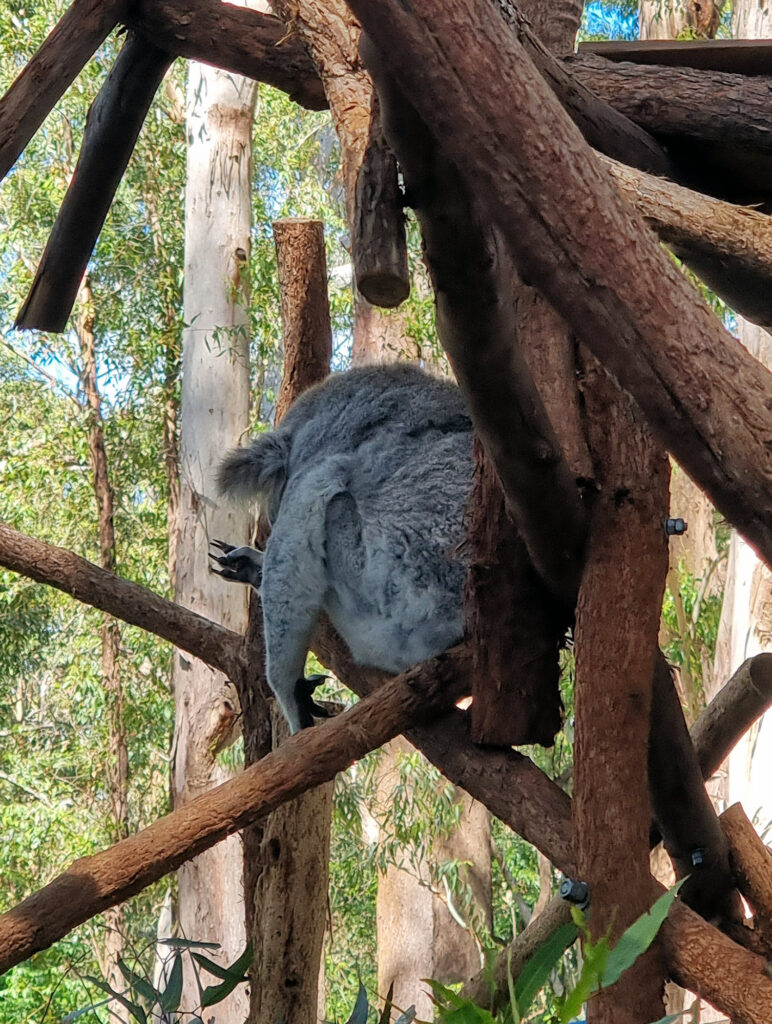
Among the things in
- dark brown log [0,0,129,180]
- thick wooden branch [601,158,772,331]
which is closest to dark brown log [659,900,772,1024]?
thick wooden branch [601,158,772,331]

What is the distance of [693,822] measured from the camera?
5.92 ft

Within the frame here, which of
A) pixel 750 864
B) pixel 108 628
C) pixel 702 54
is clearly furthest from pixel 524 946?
pixel 108 628

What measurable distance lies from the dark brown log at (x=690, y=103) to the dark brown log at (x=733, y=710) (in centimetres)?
93

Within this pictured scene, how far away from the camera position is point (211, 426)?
6.86 m

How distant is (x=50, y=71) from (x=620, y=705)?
1.56 meters

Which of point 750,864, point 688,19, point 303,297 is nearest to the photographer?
point 750,864

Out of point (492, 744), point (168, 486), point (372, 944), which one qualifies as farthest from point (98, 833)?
point (492, 744)

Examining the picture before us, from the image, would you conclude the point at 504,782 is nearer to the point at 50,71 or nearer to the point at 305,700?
the point at 305,700

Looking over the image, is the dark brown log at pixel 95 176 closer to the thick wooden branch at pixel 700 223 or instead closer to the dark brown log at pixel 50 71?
the dark brown log at pixel 50 71

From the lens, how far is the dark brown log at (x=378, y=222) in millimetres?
1250

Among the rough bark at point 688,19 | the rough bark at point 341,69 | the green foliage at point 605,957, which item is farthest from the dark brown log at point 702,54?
the rough bark at point 688,19

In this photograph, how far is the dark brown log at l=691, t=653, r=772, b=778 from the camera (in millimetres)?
1939

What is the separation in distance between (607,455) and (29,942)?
104cm

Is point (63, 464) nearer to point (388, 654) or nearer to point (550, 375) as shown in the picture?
point (388, 654)
